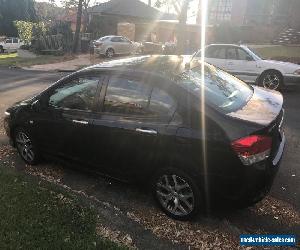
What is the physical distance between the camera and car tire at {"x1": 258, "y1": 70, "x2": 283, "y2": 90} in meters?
11.9

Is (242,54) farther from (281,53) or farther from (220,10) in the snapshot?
(220,10)

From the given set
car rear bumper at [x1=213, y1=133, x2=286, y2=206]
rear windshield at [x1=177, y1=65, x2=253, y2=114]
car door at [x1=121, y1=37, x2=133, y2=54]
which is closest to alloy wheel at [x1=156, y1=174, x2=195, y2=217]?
car rear bumper at [x1=213, y1=133, x2=286, y2=206]

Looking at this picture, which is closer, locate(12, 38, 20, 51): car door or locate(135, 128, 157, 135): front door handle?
locate(135, 128, 157, 135): front door handle

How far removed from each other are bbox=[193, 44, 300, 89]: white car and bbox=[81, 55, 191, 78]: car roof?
22.3 ft

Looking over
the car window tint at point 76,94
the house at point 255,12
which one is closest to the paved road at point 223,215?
the car window tint at point 76,94

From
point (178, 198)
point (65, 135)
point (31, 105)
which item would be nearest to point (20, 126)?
point (31, 105)

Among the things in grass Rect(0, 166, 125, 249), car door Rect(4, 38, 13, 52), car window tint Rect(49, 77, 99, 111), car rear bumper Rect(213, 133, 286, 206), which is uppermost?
car window tint Rect(49, 77, 99, 111)

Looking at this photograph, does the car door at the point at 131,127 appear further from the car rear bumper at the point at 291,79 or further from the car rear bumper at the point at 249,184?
the car rear bumper at the point at 291,79

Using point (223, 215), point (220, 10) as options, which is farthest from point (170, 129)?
point (220, 10)

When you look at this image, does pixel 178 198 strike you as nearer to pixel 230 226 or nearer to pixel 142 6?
pixel 230 226

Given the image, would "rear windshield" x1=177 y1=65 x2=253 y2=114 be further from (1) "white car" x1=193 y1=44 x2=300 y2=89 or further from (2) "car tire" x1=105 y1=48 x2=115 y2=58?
(2) "car tire" x1=105 y1=48 x2=115 y2=58

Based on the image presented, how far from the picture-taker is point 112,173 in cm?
511

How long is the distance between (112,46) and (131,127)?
23341 millimetres

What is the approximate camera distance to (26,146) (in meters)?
6.20
